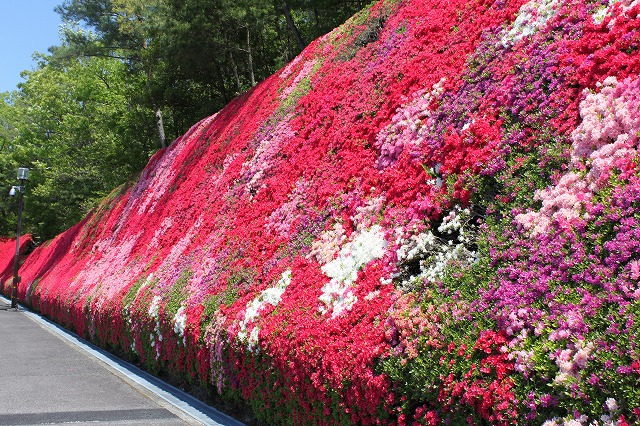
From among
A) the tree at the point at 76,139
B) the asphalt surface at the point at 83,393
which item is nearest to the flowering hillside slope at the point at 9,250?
the tree at the point at 76,139

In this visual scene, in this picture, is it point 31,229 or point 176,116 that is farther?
point 31,229

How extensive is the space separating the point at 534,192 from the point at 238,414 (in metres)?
4.99

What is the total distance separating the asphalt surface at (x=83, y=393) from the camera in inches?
305

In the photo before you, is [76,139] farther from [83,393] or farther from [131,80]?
[83,393]

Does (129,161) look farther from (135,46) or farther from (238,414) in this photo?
(238,414)

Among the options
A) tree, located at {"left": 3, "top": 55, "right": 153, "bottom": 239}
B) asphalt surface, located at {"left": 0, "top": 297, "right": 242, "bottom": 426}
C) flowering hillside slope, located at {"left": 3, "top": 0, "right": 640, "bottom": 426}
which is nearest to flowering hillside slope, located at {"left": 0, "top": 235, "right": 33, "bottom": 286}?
Answer: tree, located at {"left": 3, "top": 55, "right": 153, "bottom": 239}

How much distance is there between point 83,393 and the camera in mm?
9289

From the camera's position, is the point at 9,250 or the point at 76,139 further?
the point at 9,250

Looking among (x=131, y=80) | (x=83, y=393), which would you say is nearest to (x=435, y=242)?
(x=83, y=393)

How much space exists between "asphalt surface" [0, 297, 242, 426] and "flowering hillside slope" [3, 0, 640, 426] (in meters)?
0.50

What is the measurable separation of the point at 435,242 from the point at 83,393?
6333mm

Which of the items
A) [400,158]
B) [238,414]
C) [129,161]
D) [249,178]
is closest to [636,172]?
[400,158]

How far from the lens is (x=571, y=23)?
6.29 metres

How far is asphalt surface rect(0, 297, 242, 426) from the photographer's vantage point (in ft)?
25.4
